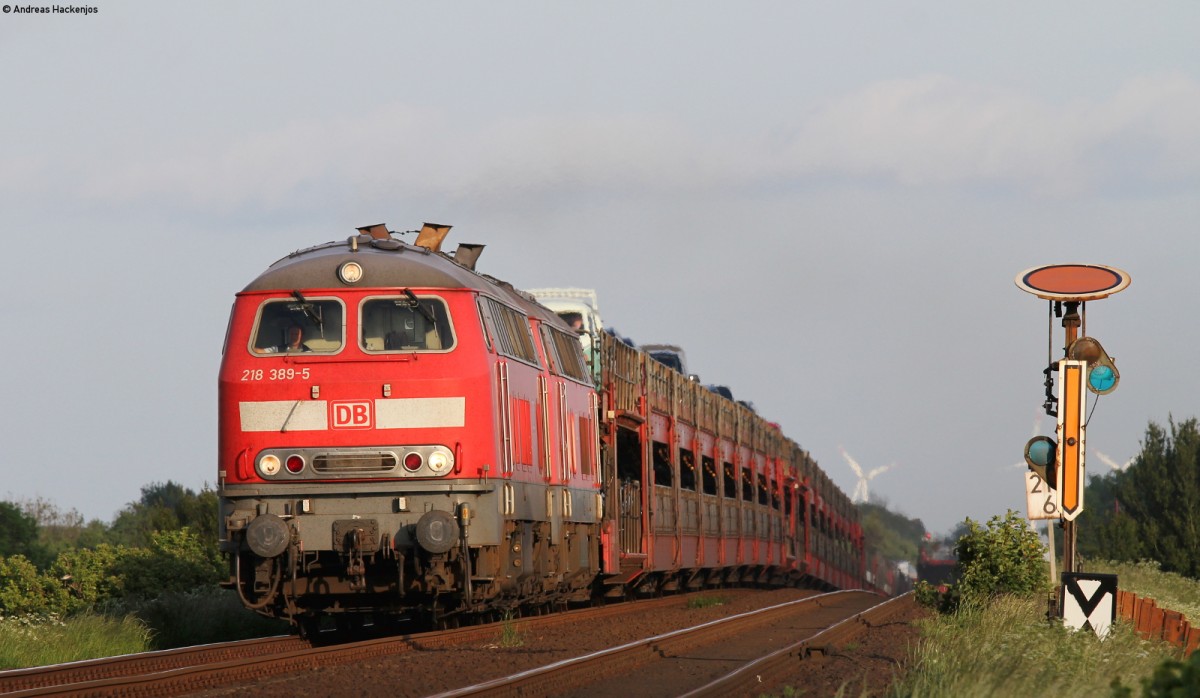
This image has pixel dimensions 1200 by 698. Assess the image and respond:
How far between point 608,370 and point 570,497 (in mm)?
4484

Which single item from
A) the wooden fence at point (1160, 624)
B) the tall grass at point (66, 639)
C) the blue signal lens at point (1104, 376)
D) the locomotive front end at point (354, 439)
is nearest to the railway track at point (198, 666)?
the locomotive front end at point (354, 439)

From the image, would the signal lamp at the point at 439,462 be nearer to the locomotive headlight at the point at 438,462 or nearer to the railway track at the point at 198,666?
the locomotive headlight at the point at 438,462

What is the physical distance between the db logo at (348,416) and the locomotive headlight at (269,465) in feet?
2.13

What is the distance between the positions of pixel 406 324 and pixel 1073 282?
22.9ft

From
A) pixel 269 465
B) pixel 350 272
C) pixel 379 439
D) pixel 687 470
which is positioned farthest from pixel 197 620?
pixel 687 470

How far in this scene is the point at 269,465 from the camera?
1400 cm

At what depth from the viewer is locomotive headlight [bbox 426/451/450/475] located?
46.3 feet

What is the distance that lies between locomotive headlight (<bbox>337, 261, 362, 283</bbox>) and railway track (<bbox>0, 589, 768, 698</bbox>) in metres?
3.55

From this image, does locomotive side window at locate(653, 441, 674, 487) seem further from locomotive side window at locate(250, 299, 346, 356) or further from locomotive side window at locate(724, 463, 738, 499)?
locomotive side window at locate(250, 299, 346, 356)

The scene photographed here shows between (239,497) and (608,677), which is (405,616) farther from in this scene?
(608,677)

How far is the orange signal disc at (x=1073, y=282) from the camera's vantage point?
15289mm

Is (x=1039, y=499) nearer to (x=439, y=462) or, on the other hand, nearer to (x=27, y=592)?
(x=439, y=462)

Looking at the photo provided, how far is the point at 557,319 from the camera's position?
63.2 ft

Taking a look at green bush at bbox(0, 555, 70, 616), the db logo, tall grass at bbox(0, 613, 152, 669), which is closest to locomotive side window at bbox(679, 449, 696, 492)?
green bush at bbox(0, 555, 70, 616)
